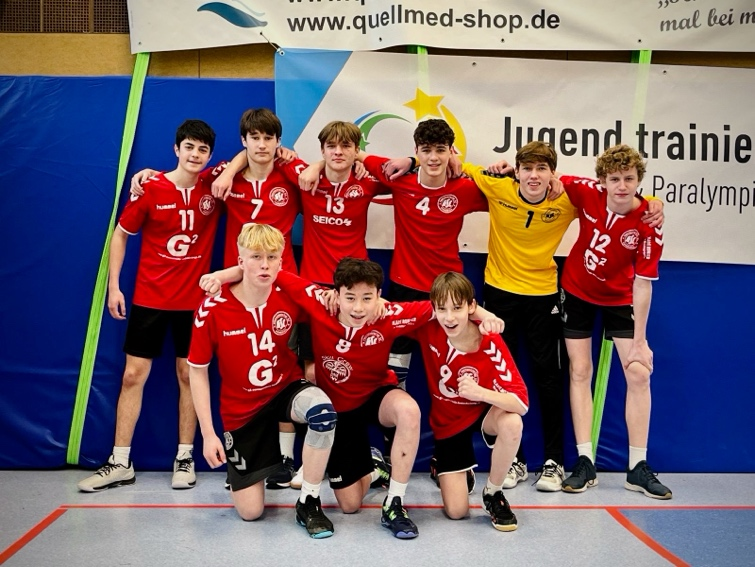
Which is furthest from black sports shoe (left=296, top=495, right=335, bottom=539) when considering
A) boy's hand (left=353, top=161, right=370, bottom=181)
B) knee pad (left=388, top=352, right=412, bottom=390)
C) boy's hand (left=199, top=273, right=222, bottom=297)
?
boy's hand (left=353, top=161, right=370, bottom=181)

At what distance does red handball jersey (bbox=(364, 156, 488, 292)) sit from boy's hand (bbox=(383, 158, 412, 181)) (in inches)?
1.2

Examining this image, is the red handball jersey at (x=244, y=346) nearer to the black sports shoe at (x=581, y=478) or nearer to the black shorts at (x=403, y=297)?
the black shorts at (x=403, y=297)

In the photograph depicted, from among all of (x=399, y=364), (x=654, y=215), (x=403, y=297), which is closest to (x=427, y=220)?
(x=403, y=297)

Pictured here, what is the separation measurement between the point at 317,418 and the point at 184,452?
1.05 meters

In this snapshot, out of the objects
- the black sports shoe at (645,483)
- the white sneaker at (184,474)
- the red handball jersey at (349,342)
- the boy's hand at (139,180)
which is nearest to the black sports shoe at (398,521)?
the red handball jersey at (349,342)

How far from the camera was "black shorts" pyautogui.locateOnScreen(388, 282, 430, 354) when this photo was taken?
3.87m

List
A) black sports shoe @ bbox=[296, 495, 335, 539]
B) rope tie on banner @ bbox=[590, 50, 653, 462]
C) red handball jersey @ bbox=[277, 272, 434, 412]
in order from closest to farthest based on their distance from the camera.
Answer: black sports shoe @ bbox=[296, 495, 335, 539]
red handball jersey @ bbox=[277, 272, 434, 412]
rope tie on banner @ bbox=[590, 50, 653, 462]

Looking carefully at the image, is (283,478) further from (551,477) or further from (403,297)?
(551,477)

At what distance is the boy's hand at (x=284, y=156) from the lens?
3.91 m

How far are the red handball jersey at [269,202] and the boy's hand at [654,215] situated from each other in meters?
1.64

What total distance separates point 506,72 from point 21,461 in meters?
3.20

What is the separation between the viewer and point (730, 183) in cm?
427

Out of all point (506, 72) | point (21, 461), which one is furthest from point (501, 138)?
point (21, 461)

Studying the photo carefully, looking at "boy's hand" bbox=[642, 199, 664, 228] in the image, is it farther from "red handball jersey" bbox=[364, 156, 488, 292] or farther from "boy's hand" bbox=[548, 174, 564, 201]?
"red handball jersey" bbox=[364, 156, 488, 292]
